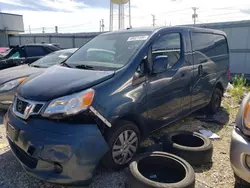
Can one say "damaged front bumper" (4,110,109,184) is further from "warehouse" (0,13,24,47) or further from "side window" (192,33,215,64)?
"warehouse" (0,13,24,47)

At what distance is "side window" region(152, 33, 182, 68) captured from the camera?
10.4 feet

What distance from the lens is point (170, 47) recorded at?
3465 mm

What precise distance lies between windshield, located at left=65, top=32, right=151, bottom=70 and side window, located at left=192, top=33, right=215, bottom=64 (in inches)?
47.9

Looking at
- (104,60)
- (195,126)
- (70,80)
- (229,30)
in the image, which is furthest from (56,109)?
(229,30)

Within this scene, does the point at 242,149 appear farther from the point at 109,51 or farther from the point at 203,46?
the point at 203,46

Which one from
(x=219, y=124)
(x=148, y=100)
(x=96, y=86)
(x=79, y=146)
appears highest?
(x=96, y=86)

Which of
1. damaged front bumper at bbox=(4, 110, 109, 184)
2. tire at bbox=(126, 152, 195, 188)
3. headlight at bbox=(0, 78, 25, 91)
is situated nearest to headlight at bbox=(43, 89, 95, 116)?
damaged front bumper at bbox=(4, 110, 109, 184)

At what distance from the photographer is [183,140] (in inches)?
131

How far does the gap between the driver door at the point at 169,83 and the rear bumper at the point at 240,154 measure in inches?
46.9

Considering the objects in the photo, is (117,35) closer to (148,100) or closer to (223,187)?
(148,100)

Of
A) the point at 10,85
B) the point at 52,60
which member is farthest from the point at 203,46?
the point at 10,85

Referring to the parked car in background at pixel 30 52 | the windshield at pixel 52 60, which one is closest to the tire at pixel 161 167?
the windshield at pixel 52 60

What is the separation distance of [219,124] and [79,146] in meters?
3.30

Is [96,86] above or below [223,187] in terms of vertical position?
above
